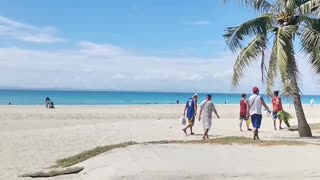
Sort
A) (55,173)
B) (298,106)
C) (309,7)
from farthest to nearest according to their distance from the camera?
(298,106)
(309,7)
(55,173)

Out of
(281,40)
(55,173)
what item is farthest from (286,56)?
(55,173)

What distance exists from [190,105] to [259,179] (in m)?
9.35

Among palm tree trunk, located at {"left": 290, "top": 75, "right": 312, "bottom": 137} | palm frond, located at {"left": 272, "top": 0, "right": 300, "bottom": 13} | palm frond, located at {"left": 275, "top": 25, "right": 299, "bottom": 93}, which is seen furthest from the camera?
palm tree trunk, located at {"left": 290, "top": 75, "right": 312, "bottom": 137}

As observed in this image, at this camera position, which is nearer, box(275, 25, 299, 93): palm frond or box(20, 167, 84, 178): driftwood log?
box(20, 167, 84, 178): driftwood log

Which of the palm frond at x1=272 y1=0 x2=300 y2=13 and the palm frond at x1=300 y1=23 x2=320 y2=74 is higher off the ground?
the palm frond at x1=272 y1=0 x2=300 y2=13

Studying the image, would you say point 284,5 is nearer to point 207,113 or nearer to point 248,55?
point 248,55

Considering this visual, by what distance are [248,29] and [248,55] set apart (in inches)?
37.4

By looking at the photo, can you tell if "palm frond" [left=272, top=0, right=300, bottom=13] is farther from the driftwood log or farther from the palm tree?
the driftwood log

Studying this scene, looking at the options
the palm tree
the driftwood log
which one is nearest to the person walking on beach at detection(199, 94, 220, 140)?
the palm tree

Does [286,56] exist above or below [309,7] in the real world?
below

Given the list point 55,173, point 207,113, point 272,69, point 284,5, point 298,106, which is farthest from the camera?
point 298,106

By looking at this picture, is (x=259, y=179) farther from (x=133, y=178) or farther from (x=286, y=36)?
(x=286, y=36)

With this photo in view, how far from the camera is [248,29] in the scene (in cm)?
1698

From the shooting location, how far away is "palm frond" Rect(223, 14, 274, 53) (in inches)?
661
